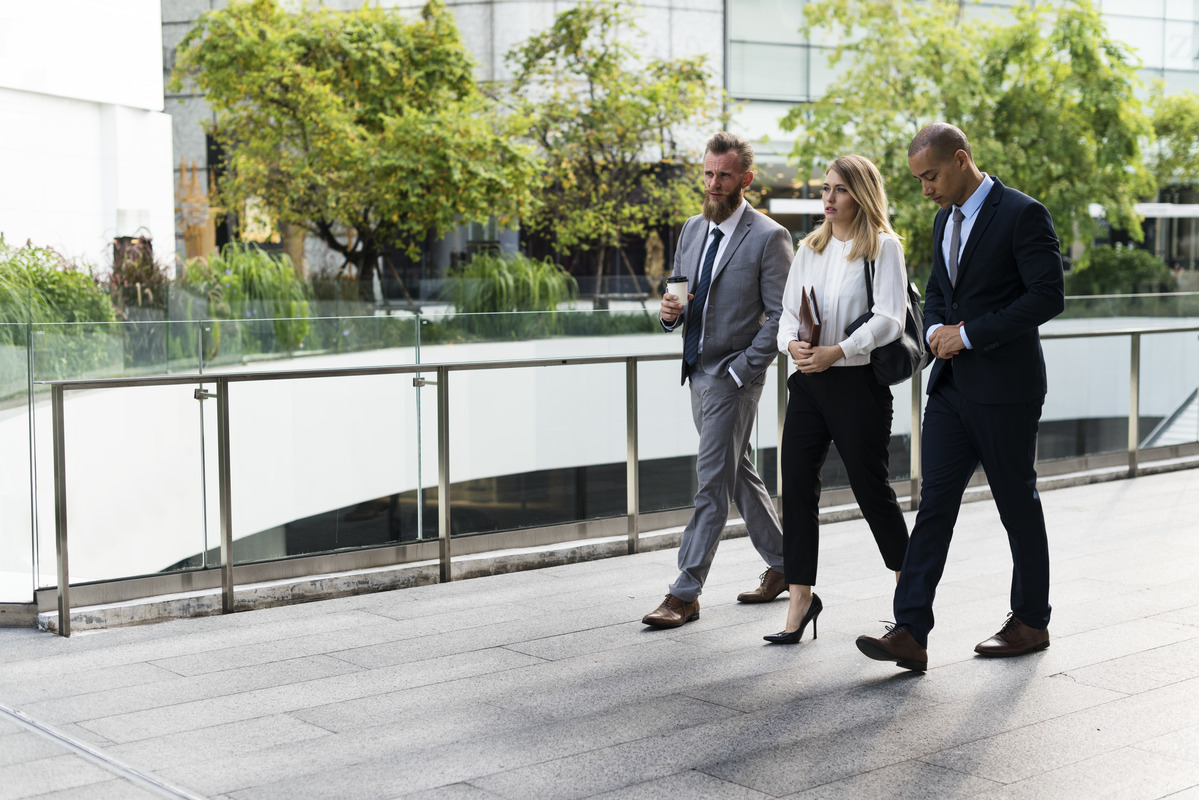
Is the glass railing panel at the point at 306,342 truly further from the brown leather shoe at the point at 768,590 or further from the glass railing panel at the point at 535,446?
the brown leather shoe at the point at 768,590

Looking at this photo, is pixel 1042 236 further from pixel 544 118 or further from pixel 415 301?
Answer: pixel 544 118

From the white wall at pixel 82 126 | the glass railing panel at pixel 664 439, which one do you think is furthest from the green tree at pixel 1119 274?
the glass railing panel at pixel 664 439

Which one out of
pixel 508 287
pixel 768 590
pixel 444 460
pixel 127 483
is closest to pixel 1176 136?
pixel 508 287

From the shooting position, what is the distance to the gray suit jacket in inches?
202

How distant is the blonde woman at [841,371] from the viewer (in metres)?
4.72

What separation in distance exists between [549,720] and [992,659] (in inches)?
69.4

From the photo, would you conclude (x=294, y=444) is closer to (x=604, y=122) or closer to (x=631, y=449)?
(x=631, y=449)

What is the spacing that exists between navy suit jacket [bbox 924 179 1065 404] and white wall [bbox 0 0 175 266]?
13648 mm

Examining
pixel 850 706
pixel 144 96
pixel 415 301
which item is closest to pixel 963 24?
pixel 415 301

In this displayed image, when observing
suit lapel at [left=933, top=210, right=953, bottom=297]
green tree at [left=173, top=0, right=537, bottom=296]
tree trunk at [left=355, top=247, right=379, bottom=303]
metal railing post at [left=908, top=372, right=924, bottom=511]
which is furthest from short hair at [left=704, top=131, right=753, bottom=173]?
tree trunk at [left=355, top=247, right=379, bottom=303]

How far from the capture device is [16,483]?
5645 mm

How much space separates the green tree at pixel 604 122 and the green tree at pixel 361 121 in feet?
10.2

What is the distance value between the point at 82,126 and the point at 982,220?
626 inches

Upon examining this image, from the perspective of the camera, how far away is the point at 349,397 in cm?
641
